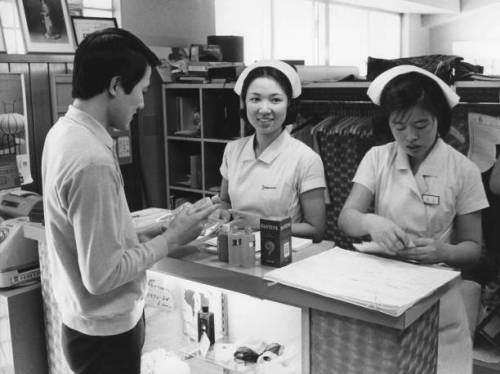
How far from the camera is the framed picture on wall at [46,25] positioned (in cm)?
396

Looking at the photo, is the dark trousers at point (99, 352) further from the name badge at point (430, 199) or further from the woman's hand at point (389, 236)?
the name badge at point (430, 199)

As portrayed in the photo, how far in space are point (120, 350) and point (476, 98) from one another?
8.93ft

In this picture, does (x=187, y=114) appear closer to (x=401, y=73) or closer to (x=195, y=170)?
(x=195, y=170)

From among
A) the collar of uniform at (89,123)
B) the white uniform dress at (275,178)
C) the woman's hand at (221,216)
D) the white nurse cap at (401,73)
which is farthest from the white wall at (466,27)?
the collar of uniform at (89,123)

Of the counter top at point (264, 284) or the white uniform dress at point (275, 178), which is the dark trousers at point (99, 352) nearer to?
the counter top at point (264, 284)

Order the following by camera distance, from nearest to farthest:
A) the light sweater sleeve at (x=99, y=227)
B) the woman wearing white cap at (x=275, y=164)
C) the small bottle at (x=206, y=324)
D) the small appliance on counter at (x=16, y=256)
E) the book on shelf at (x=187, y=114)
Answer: the light sweater sleeve at (x=99, y=227) → the small bottle at (x=206, y=324) → the woman wearing white cap at (x=275, y=164) → the small appliance on counter at (x=16, y=256) → the book on shelf at (x=187, y=114)

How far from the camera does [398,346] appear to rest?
1585 mm

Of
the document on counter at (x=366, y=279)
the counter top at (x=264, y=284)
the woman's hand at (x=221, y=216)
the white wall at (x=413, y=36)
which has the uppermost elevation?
the white wall at (x=413, y=36)

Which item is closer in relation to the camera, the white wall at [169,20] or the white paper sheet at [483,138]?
the white paper sheet at [483,138]

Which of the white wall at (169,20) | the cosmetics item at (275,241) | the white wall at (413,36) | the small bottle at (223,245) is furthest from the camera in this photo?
the white wall at (413,36)

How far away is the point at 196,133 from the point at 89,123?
11.9 feet

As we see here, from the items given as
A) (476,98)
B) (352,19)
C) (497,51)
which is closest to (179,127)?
(476,98)

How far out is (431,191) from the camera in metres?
2.15

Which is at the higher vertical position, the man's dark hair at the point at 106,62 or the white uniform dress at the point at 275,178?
the man's dark hair at the point at 106,62
